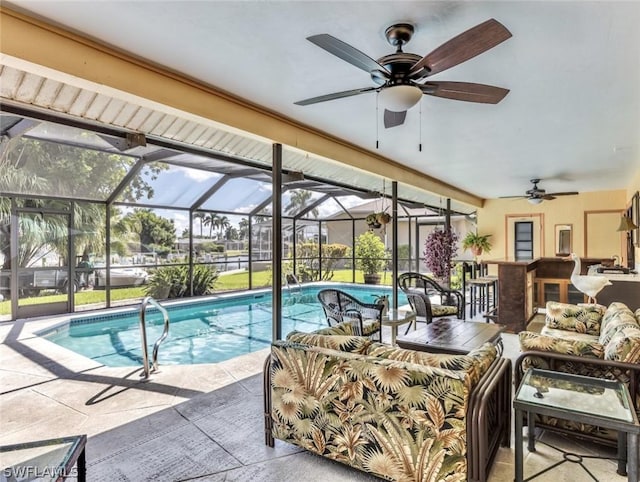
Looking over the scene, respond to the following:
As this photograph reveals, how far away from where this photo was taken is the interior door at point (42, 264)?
22.3ft

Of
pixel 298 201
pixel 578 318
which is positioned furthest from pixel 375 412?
pixel 298 201

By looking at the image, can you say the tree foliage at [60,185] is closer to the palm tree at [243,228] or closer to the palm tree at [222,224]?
the palm tree at [222,224]

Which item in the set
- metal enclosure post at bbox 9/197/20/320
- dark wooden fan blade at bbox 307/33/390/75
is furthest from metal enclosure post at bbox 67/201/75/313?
dark wooden fan blade at bbox 307/33/390/75

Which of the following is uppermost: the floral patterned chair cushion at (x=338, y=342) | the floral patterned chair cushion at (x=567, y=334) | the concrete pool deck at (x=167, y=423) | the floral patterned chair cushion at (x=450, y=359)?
the floral patterned chair cushion at (x=338, y=342)

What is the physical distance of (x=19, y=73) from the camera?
2617 mm

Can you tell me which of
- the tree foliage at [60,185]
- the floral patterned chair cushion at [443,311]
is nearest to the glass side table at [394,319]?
the floral patterned chair cushion at [443,311]

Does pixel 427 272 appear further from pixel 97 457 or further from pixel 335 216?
pixel 97 457

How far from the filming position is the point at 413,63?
2.37 m

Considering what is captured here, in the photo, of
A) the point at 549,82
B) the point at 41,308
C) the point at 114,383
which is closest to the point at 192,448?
the point at 114,383

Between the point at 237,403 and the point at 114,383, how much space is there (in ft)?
4.72

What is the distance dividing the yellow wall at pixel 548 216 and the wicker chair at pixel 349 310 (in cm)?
781

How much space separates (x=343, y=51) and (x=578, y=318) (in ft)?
12.7

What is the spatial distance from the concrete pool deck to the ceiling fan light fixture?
2340 mm

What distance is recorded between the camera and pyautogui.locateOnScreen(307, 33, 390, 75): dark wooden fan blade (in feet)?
6.19
